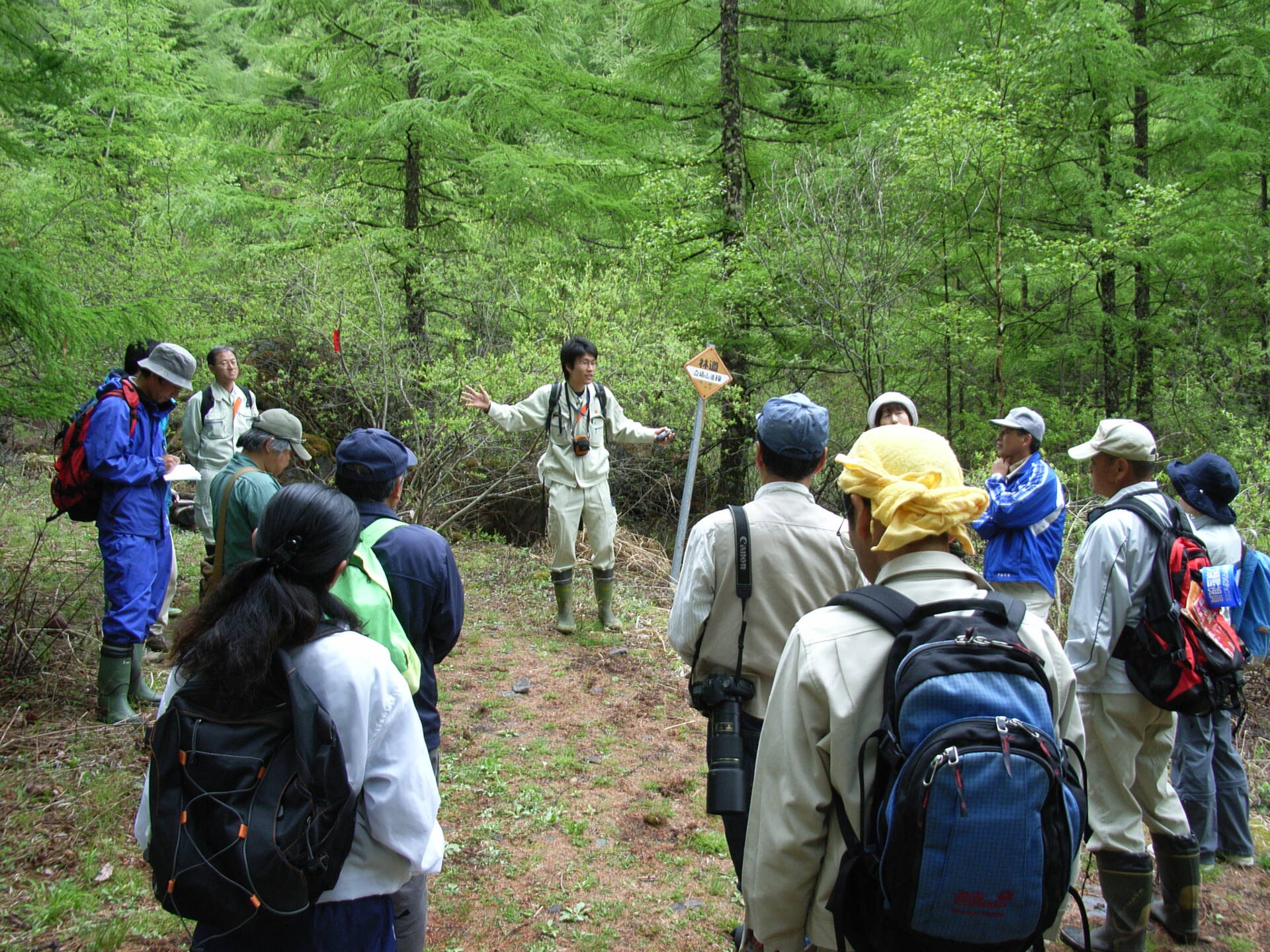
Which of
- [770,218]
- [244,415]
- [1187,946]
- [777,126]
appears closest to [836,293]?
[770,218]

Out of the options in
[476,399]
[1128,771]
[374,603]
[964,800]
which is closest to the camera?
[964,800]

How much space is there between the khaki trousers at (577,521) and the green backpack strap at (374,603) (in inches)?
171

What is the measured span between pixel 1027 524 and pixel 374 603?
132 inches

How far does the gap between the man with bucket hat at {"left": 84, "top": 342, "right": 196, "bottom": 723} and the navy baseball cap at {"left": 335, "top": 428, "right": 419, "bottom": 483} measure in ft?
7.40

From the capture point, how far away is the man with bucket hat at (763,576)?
109 inches

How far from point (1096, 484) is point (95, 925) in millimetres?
4256

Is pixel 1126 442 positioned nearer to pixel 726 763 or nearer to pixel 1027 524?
pixel 1027 524

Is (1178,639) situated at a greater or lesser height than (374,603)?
lesser

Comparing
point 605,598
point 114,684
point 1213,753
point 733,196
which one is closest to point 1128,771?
point 1213,753

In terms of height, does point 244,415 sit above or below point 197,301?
below

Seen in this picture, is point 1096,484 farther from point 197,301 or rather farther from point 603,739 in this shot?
point 197,301

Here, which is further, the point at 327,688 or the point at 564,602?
the point at 564,602

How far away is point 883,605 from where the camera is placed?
68.2 inches

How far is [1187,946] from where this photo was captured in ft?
11.1
